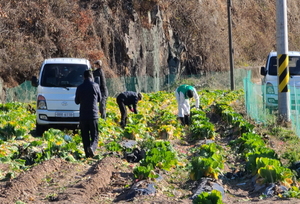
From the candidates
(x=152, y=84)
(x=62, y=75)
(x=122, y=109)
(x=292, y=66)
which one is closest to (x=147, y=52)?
(x=152, y=84)

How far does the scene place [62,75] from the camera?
15.0 metres

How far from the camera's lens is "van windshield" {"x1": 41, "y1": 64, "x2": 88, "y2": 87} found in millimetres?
14922

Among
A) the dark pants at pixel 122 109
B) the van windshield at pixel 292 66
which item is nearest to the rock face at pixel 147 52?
the van windshield at pixel 292 66

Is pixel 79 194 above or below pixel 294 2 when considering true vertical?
below

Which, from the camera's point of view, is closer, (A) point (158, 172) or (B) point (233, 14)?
(A) point (158, 172)

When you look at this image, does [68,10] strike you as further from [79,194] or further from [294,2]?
[294,2]

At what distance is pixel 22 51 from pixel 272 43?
41.6 meters

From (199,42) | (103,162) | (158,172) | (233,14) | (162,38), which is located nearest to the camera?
(158,172)

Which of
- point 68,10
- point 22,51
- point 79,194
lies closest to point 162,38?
point 68,10

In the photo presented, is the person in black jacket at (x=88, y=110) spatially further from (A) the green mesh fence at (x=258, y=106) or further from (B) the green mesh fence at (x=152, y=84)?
(B) the green mesh fence at (x=152, y=84)

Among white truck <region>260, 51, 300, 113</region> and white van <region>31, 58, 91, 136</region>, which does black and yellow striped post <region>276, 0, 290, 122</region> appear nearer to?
white truck <region>260, 51, 300, 113</region>

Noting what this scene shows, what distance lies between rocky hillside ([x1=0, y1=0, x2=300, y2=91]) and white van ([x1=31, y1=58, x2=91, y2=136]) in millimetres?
12175

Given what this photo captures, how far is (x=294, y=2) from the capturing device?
75.2 m

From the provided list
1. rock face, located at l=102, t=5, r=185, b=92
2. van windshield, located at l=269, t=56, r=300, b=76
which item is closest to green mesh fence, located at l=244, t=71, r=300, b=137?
van windshield, located at l=269, t=56, r=300, b=76
